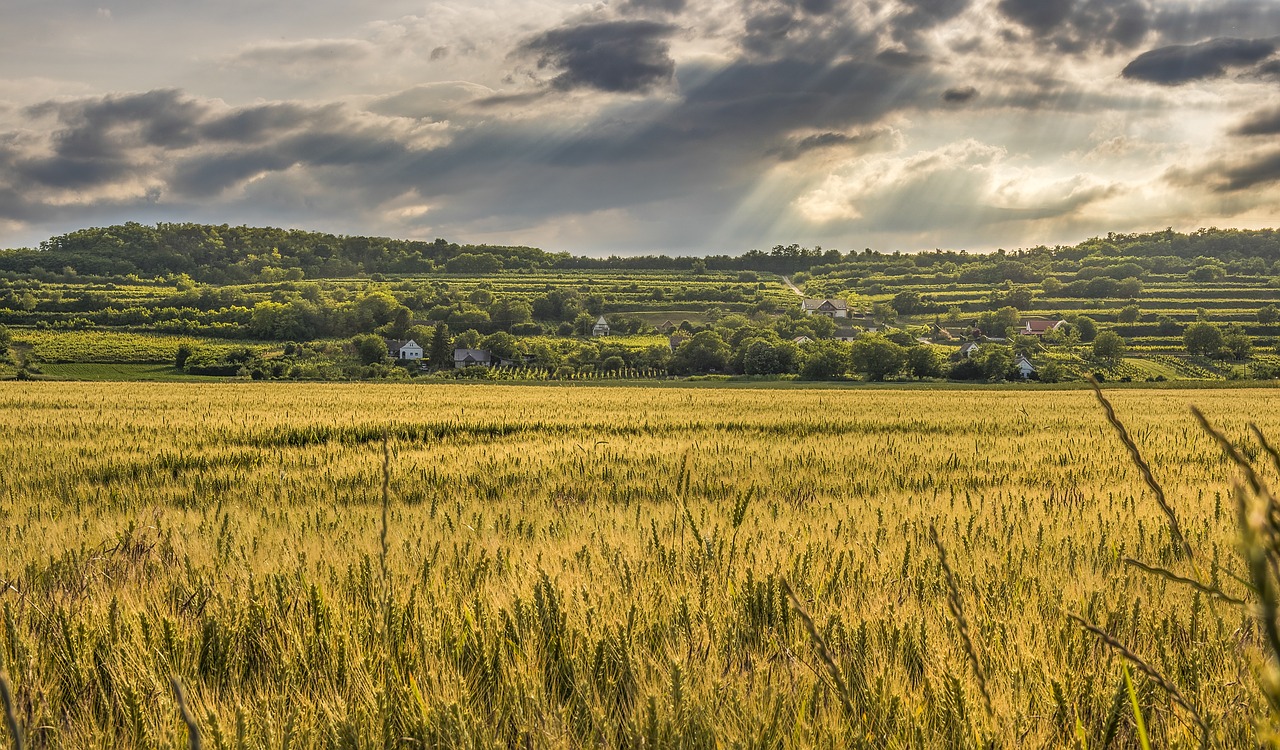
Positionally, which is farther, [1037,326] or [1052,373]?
[1037,326]

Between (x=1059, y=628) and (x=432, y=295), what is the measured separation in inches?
6576

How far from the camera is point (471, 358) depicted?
372 ft

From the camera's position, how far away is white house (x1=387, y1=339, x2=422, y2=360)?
121m

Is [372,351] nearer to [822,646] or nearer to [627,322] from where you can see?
[627,322]

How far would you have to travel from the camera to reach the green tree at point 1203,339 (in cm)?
9531

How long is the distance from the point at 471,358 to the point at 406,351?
1448cm

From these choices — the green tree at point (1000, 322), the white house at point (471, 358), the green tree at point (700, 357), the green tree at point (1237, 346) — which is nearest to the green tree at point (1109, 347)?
the green tree at point (1237, 346)

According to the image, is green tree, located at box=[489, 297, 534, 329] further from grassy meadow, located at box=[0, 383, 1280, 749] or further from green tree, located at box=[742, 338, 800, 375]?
grassy meadow, located at box=[0, 383, 1280, 749]

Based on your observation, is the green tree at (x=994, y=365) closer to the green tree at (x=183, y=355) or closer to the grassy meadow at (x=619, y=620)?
the grassy meadow at (x=619, y=620)

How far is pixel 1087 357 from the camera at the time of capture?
9912 cm

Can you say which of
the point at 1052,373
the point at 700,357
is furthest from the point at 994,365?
the point at 700,357

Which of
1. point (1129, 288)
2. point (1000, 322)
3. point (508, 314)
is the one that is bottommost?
point (1000, 322)

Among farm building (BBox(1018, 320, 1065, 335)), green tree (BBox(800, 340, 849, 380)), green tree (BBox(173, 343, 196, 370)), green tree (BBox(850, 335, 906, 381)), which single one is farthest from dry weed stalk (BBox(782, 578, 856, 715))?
farm building (BBox(1018, 320, 1065, 335))

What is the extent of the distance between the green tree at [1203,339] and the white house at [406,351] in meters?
111
